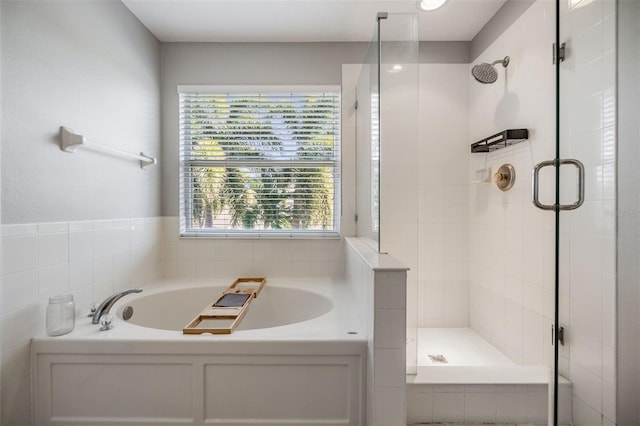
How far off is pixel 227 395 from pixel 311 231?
1284mm

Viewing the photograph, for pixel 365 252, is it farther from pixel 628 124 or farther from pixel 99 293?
pixel 99 293

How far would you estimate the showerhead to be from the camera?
188 cm

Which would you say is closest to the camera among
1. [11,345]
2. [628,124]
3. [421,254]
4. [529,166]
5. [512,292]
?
[628,124]

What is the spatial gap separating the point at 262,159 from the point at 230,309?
1.16 meters

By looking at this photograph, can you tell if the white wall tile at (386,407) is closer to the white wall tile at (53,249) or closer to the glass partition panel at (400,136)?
the glass partition panel at (400,136)

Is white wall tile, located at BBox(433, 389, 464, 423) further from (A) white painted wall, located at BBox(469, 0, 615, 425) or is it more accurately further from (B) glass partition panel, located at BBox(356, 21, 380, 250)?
(B) glass partition panel, located at BBox(356, 21, 380, 250)

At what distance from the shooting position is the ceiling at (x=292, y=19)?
188 centimetres

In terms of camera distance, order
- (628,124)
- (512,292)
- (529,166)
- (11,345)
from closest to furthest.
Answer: (628,124) → (11,345) → (529,166) → (512,292)

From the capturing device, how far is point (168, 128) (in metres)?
2.30

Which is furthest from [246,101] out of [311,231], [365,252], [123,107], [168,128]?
[365,252]

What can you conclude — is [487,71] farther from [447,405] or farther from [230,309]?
[230,309]

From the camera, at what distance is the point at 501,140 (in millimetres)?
1769

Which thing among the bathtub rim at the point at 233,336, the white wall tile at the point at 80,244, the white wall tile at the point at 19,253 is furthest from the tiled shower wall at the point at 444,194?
the white wall tile at the point at 19,253

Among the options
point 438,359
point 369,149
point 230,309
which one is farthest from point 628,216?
point 230,309
